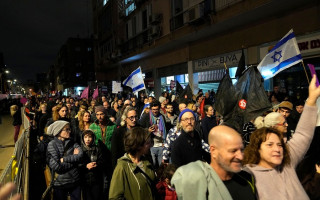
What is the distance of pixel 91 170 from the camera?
14.2ft

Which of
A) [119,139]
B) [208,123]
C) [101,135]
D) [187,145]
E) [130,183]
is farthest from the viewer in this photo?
[208,123]

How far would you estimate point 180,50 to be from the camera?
1864 cm

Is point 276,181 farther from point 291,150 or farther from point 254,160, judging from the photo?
point 291,150

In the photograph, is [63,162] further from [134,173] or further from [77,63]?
[77,63]

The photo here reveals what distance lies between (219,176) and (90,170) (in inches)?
115

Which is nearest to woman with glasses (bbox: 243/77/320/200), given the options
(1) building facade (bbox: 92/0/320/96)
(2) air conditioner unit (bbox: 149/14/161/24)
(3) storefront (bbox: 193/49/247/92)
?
(1) building facade (bbox: 92/0/320/96)

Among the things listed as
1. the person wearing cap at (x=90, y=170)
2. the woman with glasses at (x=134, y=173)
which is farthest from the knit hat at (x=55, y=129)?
the woman with glasses at (x=134, y=173)

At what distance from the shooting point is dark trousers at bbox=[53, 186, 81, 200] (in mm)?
3990

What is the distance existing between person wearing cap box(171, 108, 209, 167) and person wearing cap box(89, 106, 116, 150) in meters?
1.92

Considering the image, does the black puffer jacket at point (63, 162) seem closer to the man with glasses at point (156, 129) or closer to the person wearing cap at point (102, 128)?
the person wearing cap at point (102, 128)

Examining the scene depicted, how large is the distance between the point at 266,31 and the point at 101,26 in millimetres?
28161

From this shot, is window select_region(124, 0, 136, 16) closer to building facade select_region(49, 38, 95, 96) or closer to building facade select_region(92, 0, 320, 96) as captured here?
building facade select_region(92, 0, 320, 96)

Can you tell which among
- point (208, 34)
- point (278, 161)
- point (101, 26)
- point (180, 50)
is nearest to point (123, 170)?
point (278, 161)

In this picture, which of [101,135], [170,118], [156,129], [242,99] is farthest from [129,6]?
[101,135]
